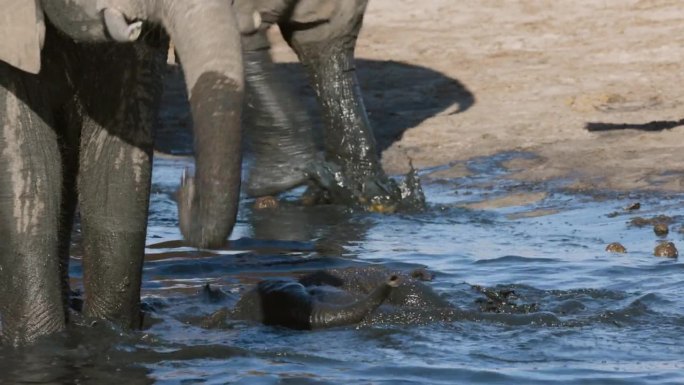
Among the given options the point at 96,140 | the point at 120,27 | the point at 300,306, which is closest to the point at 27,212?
the point at 96,140

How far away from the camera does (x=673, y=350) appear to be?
17.4 feet

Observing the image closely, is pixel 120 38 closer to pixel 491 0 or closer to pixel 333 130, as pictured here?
pixel 333 130

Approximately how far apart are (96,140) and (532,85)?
652cm

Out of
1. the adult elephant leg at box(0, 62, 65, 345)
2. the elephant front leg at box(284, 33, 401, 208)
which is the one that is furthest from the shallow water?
the elephant front leg at box(284, 33, 401, 208)

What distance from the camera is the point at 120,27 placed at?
4191mm

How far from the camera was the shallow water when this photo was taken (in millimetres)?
5156

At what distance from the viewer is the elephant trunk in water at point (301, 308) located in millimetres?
5566

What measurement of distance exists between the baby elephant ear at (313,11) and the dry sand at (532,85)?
139 centimetres

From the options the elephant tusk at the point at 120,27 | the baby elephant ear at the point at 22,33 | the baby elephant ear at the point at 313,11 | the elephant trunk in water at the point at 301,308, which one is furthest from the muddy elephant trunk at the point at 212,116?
the baby elephant ear at the point at 313,11

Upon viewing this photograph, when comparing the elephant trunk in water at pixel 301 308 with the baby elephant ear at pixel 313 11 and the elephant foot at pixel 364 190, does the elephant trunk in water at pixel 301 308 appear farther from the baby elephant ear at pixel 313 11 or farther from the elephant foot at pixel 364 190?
the baby elephant ear at pixel 313 11

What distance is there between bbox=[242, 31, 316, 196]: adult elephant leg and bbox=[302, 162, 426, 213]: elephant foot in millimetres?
98

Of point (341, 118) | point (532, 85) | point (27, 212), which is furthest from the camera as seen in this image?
point (532, 85)

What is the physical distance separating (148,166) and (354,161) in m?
3.61

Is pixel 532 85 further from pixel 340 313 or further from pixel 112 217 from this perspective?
pixel 112 217
